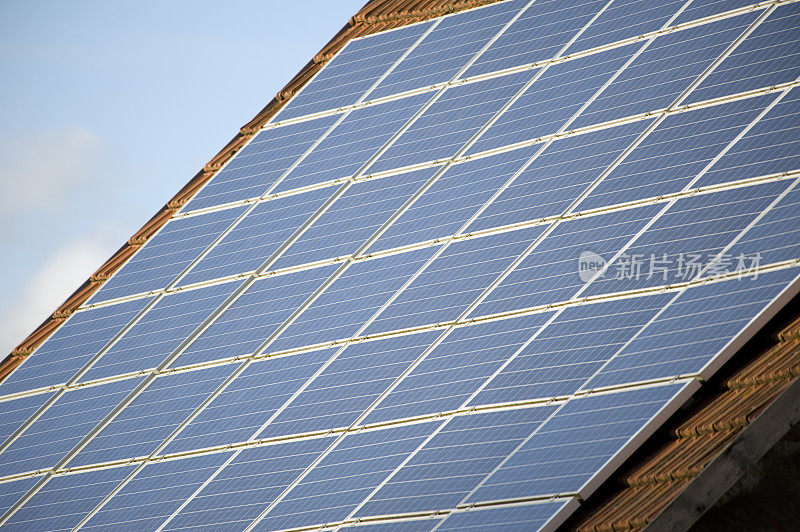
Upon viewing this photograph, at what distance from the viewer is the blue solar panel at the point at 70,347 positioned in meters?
21.7

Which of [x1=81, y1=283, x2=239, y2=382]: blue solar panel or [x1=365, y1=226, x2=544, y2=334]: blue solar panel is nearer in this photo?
[x1=365, y1=226, x2=544, y2=334]: blue solar panel

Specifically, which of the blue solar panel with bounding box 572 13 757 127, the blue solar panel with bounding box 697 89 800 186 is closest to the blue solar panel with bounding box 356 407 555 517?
the blue solar panel with bounding box 697 89 800 186

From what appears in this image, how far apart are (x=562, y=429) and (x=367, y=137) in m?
9.38

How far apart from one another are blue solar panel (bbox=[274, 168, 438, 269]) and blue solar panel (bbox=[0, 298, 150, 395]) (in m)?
3.63

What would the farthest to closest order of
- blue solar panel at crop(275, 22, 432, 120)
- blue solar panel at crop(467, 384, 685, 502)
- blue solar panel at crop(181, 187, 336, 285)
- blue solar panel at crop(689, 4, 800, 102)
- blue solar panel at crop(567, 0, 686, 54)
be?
blue solar panel at crop(275, 22, 432, 120) → blue solar panel at crop(181, 187, 336, 285) → blue solar panel at crop(567, 0, 686, 54) → blue solar panel at crop(689, 4, 800, 102) → blue solar panel at crop(467, 384, 685, 502)

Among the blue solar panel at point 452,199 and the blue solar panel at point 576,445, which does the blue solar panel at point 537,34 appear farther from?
the blue solar panel at point 576,445

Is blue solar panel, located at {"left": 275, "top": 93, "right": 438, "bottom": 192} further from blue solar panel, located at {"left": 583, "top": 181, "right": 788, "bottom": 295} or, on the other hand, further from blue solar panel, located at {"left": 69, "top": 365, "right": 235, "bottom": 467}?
blue solar panel, located at {"left": 583, "top": 181, "right": 788, "bottom": 295}

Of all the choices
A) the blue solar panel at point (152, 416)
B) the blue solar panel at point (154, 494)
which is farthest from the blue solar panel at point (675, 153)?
the blue solar panel at point (154, 494)

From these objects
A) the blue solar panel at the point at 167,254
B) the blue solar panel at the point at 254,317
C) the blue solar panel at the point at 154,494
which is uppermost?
the blue solar panel at the point at 167,254

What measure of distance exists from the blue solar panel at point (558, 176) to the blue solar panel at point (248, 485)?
474 cm

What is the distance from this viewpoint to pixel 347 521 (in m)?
15.1

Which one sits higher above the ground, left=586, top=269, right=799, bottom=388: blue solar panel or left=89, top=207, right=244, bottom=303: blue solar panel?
left=89, top=207, right=244, bottom=303: blue solar panel

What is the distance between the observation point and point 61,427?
66.3 feet

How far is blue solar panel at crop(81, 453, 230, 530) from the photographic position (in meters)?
17.3
